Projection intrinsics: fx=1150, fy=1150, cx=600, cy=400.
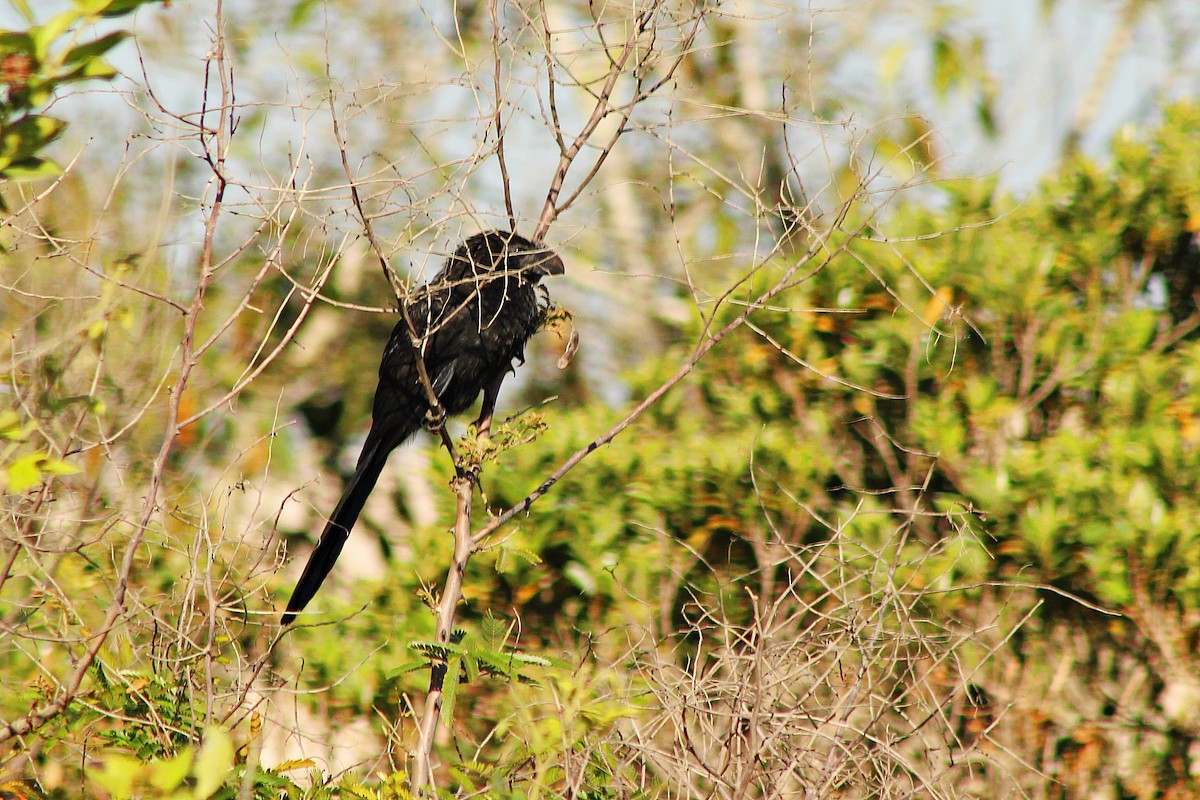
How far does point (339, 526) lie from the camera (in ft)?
9.75

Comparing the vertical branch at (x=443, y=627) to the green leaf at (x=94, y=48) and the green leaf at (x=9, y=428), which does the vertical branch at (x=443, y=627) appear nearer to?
the green leaf at (x=9, y=428)

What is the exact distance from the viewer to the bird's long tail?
10.6 feet

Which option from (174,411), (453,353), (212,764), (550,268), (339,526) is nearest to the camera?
(212,764)

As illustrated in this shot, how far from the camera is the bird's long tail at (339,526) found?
10.6 ft

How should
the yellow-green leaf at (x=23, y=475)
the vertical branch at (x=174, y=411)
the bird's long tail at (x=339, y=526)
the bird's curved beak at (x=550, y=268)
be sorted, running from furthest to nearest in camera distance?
the bird's curved beak at (x=550, y=268) < the bird's long tail at (x=339, y=526) < the vertical branch at (x=174, y=411) < the yellow-green leaf at (x=23, y=475)

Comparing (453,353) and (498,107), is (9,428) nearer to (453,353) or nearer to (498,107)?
(498,107)

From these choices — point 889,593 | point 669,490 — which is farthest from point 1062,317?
point 889,593

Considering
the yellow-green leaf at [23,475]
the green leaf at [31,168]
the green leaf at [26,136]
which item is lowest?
the yellow-green leaf at [23,475]

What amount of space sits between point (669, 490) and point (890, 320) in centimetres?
96

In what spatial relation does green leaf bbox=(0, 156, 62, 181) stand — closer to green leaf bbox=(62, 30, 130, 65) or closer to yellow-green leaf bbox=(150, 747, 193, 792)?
green leaf bbox=(62, 30, 130, 65)

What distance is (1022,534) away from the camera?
347cm

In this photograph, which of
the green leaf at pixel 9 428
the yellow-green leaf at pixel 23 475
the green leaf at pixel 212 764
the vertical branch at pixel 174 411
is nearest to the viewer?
the green leaf at pixel 212 764

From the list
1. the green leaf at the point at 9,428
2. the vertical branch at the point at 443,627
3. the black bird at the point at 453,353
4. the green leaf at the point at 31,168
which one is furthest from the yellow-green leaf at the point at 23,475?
the black bird at the point at 453,353

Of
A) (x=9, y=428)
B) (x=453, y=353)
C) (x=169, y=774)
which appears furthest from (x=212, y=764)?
(x=453, y=353)
